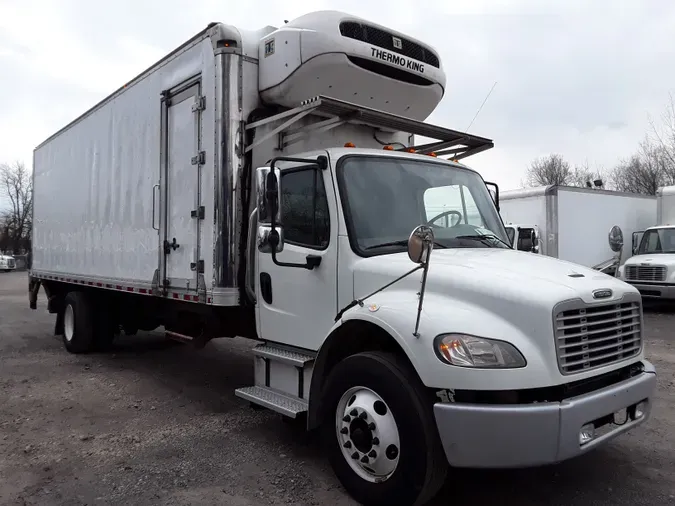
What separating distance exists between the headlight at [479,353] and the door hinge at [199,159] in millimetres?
3187

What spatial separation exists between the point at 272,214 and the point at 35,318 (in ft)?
39.6

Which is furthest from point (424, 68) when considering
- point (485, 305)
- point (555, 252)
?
point (555, 252)

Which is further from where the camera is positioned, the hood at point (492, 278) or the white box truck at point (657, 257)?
the white box truck at point (657, 257)

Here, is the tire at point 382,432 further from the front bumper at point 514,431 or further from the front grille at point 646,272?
the front grille at point 646,272

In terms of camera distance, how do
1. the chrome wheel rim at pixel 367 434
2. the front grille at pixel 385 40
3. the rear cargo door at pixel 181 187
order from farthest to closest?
the rear cargo door at pixel 181 187, the front grille at pixel 385 40, the chrome wheel rim at pixel 367 434

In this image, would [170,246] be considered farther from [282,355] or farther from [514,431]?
[514,431]

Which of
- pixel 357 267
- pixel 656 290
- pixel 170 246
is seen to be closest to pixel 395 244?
pixel 357 267

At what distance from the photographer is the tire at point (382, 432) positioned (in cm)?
320

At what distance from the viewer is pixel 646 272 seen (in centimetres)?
1408

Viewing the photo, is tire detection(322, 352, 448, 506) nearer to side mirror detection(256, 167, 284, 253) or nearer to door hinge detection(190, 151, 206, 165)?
side mirror detection(256, 167, 284, 253)

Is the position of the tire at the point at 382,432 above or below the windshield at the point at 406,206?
below

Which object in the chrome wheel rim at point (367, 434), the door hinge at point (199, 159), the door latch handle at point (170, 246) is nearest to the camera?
the chrome wheel rim at point (367, 434)

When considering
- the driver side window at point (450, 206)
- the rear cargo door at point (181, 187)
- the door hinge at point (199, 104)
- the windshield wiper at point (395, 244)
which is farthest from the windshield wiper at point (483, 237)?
the door hinge at point (199, 104)

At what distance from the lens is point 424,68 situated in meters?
5.71
